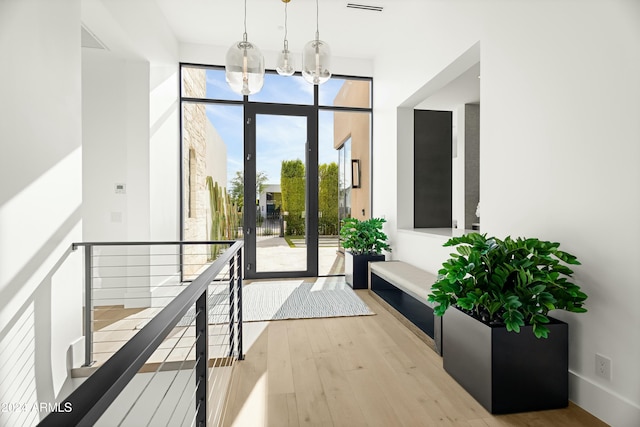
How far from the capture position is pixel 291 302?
12.0 ft

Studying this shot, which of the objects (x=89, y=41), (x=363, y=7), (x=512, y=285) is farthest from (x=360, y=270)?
(x=89, y=41)

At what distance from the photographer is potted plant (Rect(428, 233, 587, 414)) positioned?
65.7 inches

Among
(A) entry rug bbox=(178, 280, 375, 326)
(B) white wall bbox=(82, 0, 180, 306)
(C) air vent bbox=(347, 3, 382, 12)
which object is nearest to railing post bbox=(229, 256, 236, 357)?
(A) entry rug bbox=(178, 280, 375, 326)

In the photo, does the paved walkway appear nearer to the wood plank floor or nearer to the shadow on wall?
the wood plank floor

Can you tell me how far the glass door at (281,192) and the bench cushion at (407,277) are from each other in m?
1.34

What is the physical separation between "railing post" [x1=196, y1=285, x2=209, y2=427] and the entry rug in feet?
6.11

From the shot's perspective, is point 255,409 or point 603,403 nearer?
point 603,403

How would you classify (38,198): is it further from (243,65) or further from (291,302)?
(291,302)

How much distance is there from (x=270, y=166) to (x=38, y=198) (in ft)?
10.2

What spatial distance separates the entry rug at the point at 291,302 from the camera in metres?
3.25

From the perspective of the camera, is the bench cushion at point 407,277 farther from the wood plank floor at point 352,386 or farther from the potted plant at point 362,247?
the wood plank floor at point 352,386

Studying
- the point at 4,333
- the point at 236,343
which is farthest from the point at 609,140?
the point at 4,333

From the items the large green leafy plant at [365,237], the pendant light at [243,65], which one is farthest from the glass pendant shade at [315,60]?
the large green leafy plant at [365,237]

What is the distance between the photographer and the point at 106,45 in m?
3.29
